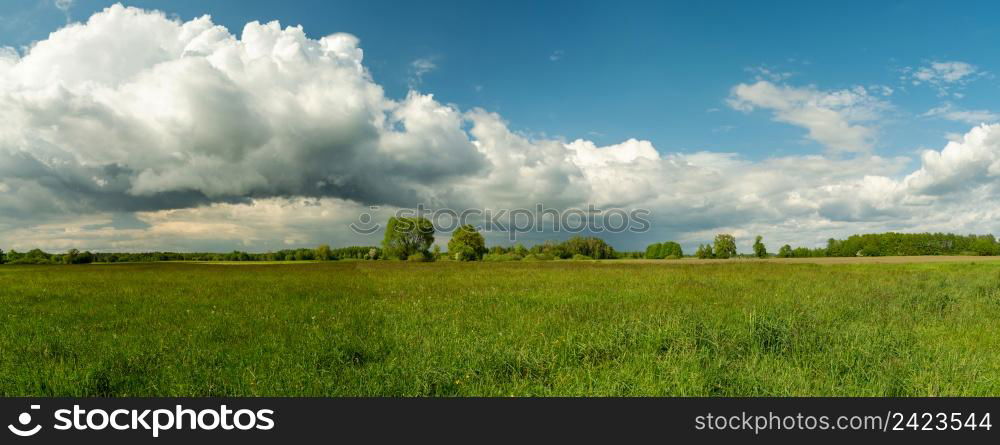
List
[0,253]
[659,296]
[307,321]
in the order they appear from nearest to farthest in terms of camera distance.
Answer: [307,321], [659,296], [0,253]

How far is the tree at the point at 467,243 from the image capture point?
262 feet

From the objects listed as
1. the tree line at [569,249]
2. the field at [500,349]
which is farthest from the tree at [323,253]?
the field at [500,349]

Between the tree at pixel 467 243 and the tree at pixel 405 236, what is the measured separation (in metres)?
4.56

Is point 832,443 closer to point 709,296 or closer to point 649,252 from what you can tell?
point 709,296

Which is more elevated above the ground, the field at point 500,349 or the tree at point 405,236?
the tree at point 405,236

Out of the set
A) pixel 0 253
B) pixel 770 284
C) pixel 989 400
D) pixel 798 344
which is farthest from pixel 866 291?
pixel 0 253

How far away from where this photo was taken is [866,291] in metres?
18.2

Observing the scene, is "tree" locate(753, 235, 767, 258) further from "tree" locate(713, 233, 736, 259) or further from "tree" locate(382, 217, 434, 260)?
"tree" locate(382, 217, 434, 260)

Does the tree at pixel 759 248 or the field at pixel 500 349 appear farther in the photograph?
the tree at pixel 759 248

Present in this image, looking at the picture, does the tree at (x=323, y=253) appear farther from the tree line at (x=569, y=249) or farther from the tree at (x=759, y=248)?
the tree at (x=759, y=248)

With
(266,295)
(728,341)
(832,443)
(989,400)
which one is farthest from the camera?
(266,295)

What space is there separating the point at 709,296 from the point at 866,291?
6838mm

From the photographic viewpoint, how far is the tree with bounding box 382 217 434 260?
80.3 meters

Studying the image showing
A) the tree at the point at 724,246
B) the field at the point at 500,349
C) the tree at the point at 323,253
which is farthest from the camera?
the tree at the point at 724,246
